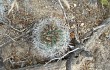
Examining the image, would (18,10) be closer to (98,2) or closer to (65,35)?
(65,35)

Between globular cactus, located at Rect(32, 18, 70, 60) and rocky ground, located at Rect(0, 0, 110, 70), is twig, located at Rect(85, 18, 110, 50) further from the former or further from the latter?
globular cactus, located at Rect(32, 18, 70, 60)

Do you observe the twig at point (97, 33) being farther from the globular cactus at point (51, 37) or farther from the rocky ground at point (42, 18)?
the globular cactus at point (51, 37)

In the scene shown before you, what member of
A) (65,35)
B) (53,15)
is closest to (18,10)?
(53,15)

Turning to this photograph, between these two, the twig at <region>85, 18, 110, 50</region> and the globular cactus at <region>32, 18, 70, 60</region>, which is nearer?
the globular cactus at <region>32, 18, 70, 60</region>

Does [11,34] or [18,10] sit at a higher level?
[18,10]

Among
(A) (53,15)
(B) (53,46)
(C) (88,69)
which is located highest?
(A) (53,15)

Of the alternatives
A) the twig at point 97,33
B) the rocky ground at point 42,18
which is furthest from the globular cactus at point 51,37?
the twig at point 97,33

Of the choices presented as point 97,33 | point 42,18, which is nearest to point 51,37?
point 42,18

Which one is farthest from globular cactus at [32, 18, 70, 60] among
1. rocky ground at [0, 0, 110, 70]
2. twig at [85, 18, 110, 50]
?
twig at [85, 18, 110, 50]

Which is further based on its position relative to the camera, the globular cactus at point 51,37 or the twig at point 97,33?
the twig at point 97,33
